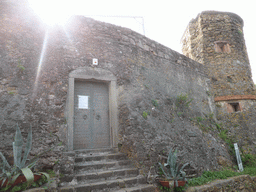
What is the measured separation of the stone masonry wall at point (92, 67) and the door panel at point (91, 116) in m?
0.41

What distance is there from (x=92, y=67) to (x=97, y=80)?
36 cm

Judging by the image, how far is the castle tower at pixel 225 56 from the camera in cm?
734

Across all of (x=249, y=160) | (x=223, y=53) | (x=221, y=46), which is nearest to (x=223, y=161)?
(x=249, y=160)

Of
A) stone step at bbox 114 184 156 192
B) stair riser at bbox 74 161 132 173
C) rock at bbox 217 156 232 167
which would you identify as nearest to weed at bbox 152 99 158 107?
stair riser at bbox 74 161 132 173

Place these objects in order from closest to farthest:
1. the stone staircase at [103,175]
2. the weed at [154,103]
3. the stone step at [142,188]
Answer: the stone staircase at [103,175] → the stone step at [142,188] → the weed at [154,103]

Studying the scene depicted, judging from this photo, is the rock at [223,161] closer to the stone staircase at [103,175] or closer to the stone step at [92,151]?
the stone staircase at [103,175]

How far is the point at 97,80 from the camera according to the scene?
449cm

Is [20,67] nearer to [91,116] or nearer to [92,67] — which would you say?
[92,67]

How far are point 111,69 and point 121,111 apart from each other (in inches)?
46.7

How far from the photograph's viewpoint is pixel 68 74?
411 cm

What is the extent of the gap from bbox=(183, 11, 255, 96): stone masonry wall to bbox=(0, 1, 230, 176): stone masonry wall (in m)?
2.57

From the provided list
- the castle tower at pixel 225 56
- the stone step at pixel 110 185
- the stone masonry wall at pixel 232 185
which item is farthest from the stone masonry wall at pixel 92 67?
the castle tower at pixel 225 56

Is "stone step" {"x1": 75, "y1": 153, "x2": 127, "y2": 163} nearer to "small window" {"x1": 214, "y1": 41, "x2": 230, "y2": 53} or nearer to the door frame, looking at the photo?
the door frame

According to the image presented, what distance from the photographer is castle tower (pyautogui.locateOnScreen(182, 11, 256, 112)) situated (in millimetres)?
7340
